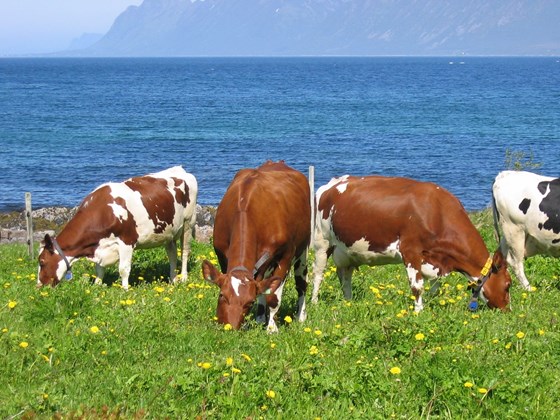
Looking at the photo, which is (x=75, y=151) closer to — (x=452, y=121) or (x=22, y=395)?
(x=452, y=121)

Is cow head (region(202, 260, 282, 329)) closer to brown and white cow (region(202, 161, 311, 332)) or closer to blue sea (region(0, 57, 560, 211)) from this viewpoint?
brown and white cow (region(202, 161, 311, 332))

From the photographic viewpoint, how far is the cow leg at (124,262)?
16453 mm

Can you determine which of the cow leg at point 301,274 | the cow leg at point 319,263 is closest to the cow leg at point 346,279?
the cow leg at point 319,263

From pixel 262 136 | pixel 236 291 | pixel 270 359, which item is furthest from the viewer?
pixel 262 136

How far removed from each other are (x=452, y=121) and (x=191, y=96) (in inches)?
1897

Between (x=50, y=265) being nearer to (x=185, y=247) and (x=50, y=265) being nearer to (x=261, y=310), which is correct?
(x=185, y=247)

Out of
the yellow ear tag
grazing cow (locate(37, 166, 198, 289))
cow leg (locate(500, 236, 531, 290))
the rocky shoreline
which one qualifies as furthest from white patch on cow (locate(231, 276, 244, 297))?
the rocky shoreline

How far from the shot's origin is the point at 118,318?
1234 centimetres

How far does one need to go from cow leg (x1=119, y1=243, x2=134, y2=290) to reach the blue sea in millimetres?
25646

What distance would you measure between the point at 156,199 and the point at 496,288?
6633mm

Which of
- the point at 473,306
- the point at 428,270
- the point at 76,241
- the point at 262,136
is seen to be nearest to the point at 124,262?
the point at 76,241

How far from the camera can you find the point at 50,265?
16062 millimetres

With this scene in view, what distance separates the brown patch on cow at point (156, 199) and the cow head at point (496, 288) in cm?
628

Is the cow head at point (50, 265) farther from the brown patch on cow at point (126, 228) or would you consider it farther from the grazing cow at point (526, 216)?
the grazing cow at point (526, 216)
